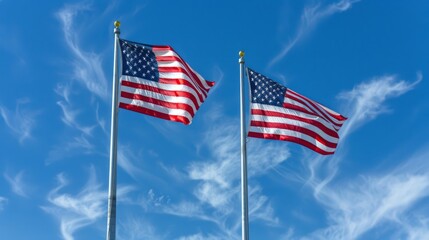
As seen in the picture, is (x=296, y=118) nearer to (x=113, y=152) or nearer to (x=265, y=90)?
(x=265, y=90)

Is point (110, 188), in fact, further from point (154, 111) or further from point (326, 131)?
point (326, 131)

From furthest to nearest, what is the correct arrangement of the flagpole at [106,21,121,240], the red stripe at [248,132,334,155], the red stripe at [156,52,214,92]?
the red stripe at [248,132,334,155]
the red stripe at [156,52,214,92]
the flagpole at [106,21,121,240]

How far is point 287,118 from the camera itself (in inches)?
1276

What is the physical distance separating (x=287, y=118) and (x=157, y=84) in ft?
19.8

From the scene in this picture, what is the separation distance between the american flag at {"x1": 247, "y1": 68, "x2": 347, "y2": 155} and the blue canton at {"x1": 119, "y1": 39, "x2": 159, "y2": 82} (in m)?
4.73

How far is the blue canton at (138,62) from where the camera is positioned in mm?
28922

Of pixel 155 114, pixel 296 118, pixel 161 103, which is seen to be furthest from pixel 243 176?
pixel 155 114

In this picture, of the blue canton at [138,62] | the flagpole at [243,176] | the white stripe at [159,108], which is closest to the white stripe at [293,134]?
the flagpole at [243,176]

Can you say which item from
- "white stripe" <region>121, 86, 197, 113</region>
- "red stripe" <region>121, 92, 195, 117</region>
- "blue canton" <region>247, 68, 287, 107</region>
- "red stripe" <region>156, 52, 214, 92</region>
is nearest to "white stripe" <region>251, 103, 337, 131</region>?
"blue canton" <region>247, 68, 287, 107</region>

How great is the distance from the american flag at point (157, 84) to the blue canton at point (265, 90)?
3.13 m

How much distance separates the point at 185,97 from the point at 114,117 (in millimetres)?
3020

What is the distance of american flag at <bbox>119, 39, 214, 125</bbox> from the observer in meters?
28.4

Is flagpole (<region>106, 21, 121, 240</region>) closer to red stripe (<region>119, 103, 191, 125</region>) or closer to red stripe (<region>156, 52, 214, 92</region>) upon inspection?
red stripe (<region>119, 103, 191, 125</region>)

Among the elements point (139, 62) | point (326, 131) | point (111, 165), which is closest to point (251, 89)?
point (326, 131)
